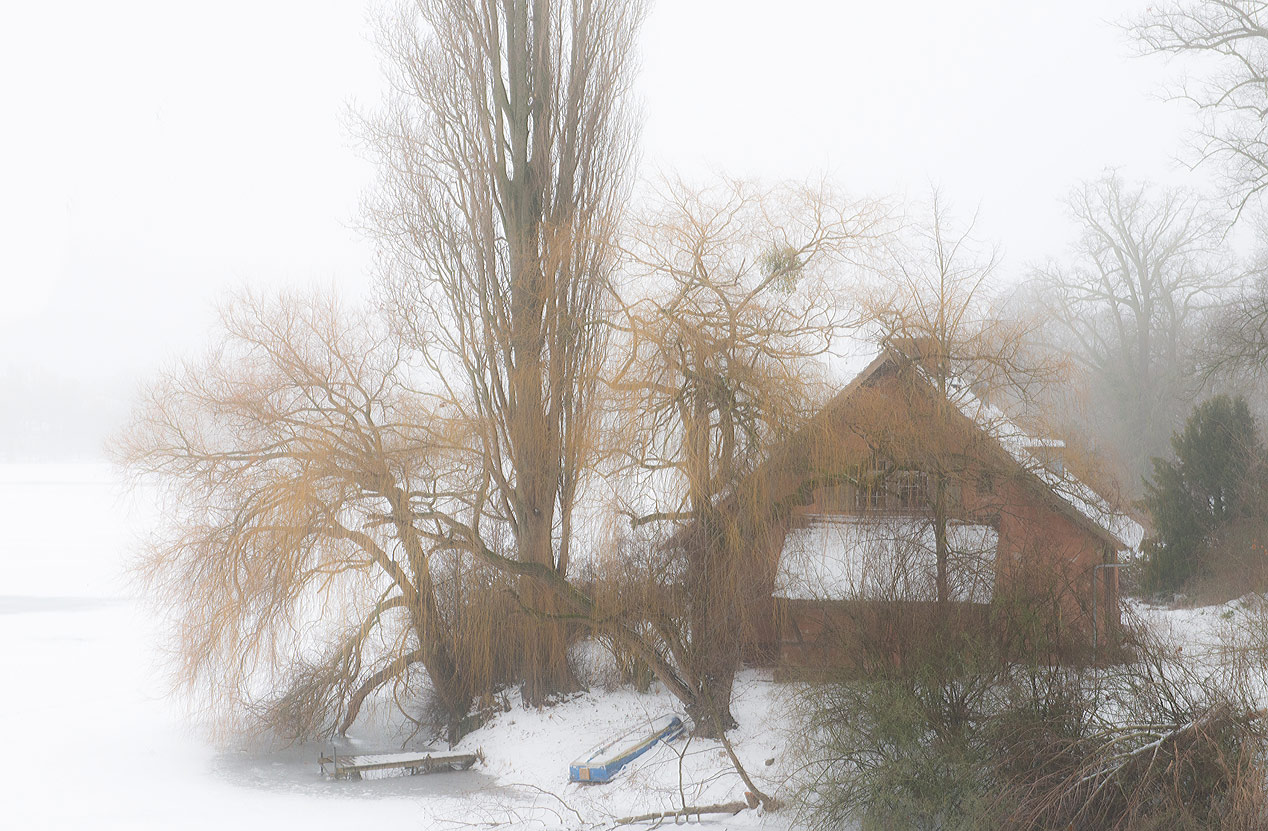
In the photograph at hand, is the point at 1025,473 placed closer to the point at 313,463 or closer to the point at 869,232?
the point at 869,232

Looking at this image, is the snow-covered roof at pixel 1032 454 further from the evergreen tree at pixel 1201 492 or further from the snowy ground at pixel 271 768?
the evergreen tree at pixel 1201 492

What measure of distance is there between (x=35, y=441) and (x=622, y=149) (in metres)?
39.1

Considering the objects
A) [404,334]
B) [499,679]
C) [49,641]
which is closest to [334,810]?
[499,679]

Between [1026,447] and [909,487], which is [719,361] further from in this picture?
[1026,447]

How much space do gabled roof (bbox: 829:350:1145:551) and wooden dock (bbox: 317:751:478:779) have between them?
831 centimetres

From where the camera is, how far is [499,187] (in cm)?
1789

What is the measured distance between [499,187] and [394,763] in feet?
33.0

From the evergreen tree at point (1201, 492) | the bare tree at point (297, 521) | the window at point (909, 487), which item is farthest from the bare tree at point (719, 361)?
the evergreen tree at point (1201, 492)

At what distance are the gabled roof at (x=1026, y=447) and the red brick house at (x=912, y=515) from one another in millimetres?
25

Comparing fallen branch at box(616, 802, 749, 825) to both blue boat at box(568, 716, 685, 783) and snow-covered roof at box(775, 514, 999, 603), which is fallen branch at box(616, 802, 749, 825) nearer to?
blue boat at box(568, 716, 685, 783)

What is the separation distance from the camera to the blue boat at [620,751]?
46.2 ft

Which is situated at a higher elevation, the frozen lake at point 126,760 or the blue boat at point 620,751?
the frozen lake at point 126,760

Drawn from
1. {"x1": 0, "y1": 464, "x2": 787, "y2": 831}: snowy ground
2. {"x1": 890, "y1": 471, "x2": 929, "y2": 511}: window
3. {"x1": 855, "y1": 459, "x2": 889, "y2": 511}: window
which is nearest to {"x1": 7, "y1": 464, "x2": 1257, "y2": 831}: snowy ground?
{"x1": 0, "y1": 464, "x2": 787, "y2": 831}: snowy ground

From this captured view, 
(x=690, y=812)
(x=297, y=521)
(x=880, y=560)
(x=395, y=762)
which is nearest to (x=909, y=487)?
(x=880, y=560)
